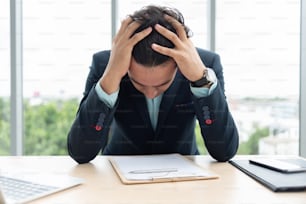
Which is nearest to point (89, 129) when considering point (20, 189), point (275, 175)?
point (20, 189)

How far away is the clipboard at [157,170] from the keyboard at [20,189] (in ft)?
0.52

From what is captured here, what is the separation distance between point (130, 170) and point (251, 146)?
4.17 ft

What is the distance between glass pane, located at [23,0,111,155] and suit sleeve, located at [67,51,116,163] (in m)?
0.96

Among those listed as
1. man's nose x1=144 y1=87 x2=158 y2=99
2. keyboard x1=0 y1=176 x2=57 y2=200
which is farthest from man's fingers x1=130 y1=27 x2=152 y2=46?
keyboard x1=0 y1=176 x2=57 y2=200

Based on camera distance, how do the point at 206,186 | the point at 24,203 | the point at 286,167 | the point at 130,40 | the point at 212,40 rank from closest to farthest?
the point at 24,203 → the point at 206,186 → the point at 286,167 → the point at 130,40 → the point at 212,40

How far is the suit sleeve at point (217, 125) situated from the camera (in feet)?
3.14

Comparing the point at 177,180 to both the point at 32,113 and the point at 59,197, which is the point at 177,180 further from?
the point at 32,113

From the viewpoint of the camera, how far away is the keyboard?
25.2 inches

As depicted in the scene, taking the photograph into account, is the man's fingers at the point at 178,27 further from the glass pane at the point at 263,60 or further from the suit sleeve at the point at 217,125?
the glass pane at the point at 263,60

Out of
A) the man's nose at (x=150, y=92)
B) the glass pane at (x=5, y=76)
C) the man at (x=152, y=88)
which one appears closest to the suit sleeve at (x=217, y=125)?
the man at (x=152, y=88)

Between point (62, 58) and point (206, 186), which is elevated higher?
point (62, 58)

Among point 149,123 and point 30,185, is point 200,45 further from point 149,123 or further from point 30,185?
point 30,185

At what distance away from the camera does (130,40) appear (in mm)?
928

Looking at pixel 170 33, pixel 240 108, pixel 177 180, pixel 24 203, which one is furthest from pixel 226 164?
pixel 240 108
